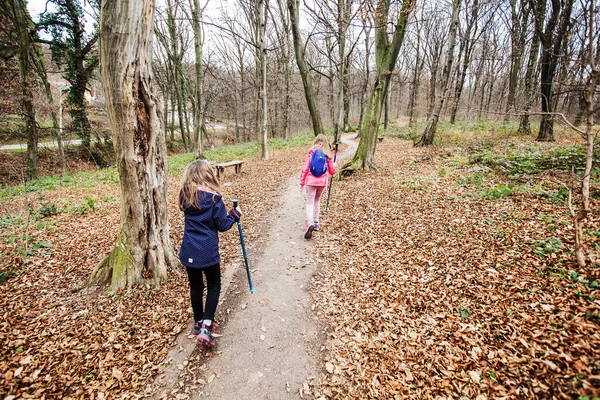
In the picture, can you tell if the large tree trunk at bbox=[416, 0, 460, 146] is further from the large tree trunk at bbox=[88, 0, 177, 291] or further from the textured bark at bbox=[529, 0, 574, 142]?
the large tree trunk at bbox=[88, 0, 177, 291]

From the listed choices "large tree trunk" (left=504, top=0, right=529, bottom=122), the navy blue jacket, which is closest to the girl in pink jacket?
the navy blue jacket

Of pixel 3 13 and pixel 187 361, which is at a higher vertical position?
A: pixel 3 13

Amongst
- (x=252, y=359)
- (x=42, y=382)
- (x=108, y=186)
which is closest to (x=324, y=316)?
(x=252, y=359)

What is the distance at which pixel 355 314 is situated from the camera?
3869mm

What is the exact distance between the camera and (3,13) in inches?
504

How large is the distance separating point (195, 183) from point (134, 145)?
1.42m

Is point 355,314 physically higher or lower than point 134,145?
lower

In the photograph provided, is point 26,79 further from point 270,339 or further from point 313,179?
point 270,339

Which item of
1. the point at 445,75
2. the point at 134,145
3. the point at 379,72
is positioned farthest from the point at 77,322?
the point at 445,75

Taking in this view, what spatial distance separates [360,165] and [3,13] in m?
18.4

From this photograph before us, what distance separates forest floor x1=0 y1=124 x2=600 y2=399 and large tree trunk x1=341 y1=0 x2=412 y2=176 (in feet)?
14.6

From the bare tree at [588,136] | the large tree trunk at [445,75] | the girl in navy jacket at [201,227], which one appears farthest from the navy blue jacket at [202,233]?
the large tree trunk at [445,75]

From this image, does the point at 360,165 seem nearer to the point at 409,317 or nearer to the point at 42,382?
the point at 409,317

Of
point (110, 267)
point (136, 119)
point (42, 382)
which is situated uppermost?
→ point (136, 119)
